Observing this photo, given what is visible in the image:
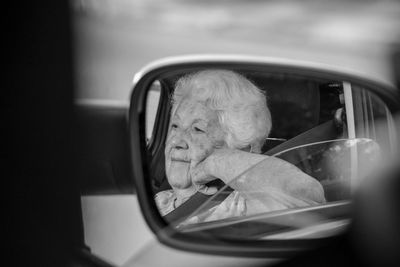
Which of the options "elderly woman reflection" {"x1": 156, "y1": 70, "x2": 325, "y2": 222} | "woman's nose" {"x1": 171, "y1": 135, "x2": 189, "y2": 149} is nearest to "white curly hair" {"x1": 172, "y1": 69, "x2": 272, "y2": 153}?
"elderly woman reflection" {"x1": 156, "y1": 70, "x2": 325, "y2": 222}

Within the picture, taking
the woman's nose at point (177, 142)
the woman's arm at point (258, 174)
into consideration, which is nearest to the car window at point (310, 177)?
the woman's arm at point (258, 174)

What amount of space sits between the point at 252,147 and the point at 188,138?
17cm

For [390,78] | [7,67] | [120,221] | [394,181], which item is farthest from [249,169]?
[7,67]

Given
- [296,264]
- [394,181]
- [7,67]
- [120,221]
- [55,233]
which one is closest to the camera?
[394,181]

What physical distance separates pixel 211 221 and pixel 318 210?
28 centimetres

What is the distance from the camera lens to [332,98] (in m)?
1.56

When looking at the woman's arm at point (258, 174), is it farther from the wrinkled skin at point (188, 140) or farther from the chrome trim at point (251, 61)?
the chrome trim at point (251, 61)

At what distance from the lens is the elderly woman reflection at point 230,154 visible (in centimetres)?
154

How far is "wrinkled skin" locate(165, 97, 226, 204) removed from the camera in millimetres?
1554

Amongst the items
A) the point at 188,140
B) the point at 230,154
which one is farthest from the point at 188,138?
the point at 230,154

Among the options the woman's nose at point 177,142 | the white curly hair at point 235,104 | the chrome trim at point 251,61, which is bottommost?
the woman's nose at point 177,142

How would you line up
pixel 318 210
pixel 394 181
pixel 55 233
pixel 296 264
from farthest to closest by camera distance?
pixel 55 233, pixel 318 210, pixel 296 264, pixel 394 181

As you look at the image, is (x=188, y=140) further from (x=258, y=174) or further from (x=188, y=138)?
(x=258, y=174)

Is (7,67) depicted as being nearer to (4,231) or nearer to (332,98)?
(4,231)
